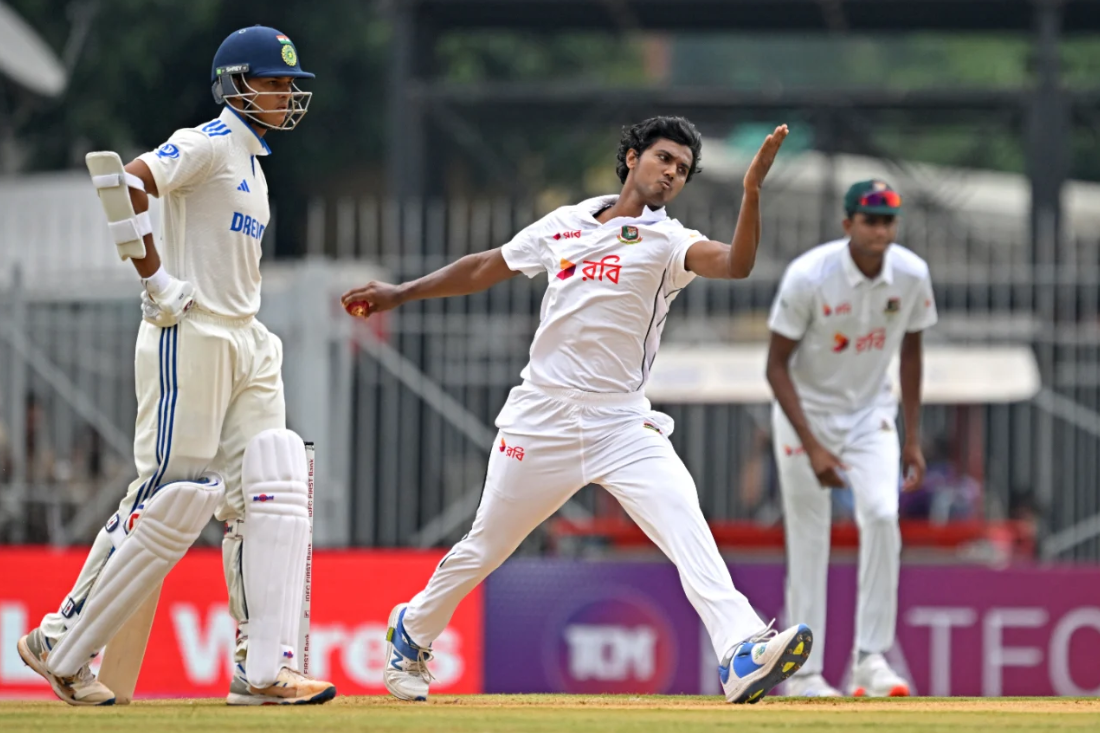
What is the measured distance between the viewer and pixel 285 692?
6965 mm

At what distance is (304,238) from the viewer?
1227 inches

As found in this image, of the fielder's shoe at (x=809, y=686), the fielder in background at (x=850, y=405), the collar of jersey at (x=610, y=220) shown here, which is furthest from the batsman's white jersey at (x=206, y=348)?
the fielder's shoe at (x=809, y=686)

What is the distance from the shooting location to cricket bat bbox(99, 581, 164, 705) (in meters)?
7.28

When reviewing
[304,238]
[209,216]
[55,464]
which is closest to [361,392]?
[55,464]

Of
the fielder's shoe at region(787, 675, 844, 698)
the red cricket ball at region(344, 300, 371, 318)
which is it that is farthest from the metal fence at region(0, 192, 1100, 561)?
the red cricket ball at region(344, 300, 371, 318)

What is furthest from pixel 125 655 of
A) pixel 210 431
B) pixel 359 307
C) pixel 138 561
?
pixel 359 307

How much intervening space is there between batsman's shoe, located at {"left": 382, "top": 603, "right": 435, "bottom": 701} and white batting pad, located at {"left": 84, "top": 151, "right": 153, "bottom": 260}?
1.76m

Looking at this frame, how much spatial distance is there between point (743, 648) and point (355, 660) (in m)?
5.48

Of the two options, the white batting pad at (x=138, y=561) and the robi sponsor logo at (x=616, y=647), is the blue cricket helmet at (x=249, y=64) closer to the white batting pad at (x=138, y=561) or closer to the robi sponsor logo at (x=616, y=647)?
the white batting pad at (x=138, y=561)

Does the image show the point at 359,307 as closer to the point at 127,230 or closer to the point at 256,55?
the point at 256,55

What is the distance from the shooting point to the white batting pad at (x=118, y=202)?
6715 millimetres

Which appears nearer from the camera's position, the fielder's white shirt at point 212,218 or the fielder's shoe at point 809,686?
the fielder's white shirt at point 212,218

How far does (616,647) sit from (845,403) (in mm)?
3285

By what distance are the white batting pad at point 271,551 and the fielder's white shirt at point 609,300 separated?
0.98m
